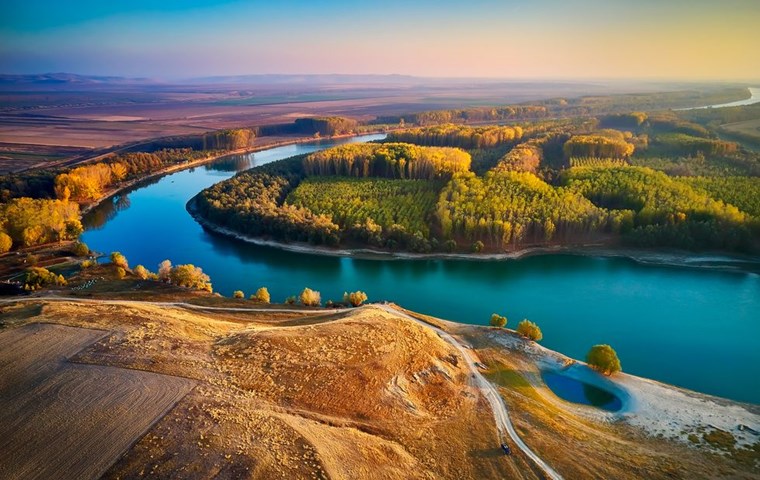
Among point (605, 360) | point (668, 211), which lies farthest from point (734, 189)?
point (605, 360)

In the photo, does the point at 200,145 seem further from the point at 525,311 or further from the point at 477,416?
the point at 477,416

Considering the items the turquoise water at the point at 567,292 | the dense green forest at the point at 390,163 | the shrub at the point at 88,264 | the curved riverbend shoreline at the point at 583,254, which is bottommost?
the turquoise water at the point at 567,292

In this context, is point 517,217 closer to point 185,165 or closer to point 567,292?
point 567,292

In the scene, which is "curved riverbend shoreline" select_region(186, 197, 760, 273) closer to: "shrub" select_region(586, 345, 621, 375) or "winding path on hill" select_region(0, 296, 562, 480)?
"winding path on hill" select_region(0, 296, 562, 480)

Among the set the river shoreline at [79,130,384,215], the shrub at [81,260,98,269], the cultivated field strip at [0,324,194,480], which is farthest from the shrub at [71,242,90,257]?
the cultivated field strip at [0,324,194,480]

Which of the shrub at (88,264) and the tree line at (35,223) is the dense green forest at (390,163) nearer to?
the tree line at (35,223)

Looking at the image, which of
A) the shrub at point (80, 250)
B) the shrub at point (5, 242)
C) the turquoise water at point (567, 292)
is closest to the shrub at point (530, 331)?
the turquoise water at point (567, 292)
